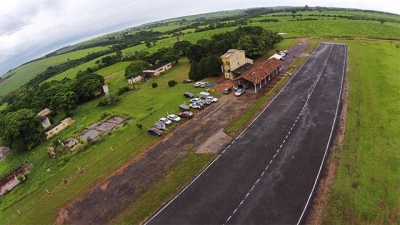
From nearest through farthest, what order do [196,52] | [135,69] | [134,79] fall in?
[134,79] < [196,52] < [135,69]

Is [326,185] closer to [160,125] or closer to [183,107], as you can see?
[160,125]

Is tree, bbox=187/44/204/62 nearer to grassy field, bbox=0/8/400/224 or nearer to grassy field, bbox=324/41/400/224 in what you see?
grassy field, bbox=0/8/400/224

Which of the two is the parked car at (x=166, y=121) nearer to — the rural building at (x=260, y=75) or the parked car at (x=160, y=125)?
the parked car at (x=160, y=125)

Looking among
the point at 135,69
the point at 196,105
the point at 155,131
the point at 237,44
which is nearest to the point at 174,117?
the point at 155,131

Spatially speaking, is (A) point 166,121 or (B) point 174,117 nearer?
(A) point 166,121

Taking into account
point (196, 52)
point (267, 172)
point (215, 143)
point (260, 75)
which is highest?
point (196, 52)

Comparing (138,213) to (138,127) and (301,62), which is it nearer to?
(138,127)

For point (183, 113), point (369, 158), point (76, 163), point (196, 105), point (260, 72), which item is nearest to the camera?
point (369, 158)

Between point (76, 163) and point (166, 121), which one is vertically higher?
point (166, 121)
